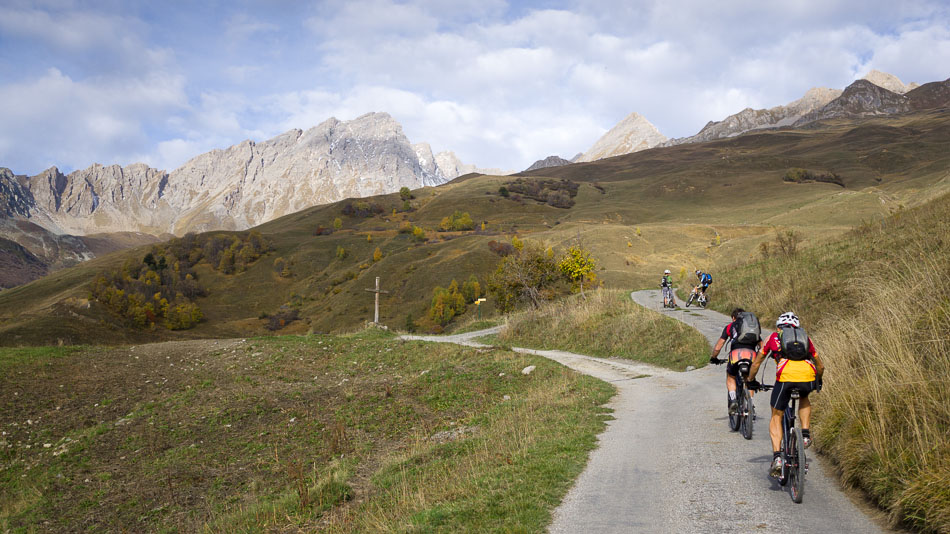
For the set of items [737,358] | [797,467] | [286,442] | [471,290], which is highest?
[737,358]

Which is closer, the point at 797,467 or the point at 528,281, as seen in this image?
the point at 797,467

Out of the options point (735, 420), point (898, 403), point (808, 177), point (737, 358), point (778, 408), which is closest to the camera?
point (898, 403)

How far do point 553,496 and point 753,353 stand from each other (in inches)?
185

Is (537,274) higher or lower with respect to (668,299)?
higher

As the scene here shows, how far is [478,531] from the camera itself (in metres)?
5.77

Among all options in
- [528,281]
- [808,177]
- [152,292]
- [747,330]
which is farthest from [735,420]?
[808,177]

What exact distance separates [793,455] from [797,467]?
0.52 feet

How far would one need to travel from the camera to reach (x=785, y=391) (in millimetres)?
6586

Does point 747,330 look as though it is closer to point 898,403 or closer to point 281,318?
point 898,403

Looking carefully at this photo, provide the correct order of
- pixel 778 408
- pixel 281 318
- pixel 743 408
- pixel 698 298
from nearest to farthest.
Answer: pixel 778 408 < pixel 743 408 < pixel 698 298 < pixel 281 318

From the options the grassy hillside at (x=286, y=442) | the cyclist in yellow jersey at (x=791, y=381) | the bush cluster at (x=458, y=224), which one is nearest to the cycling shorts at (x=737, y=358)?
the cyclist in yellow jersey at (x=791, y=381)

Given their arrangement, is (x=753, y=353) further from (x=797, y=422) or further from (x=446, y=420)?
(x=446, y=420)

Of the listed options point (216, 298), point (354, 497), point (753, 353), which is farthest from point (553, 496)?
point (216, 298)

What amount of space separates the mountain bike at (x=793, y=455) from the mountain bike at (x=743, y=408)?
1869mm
